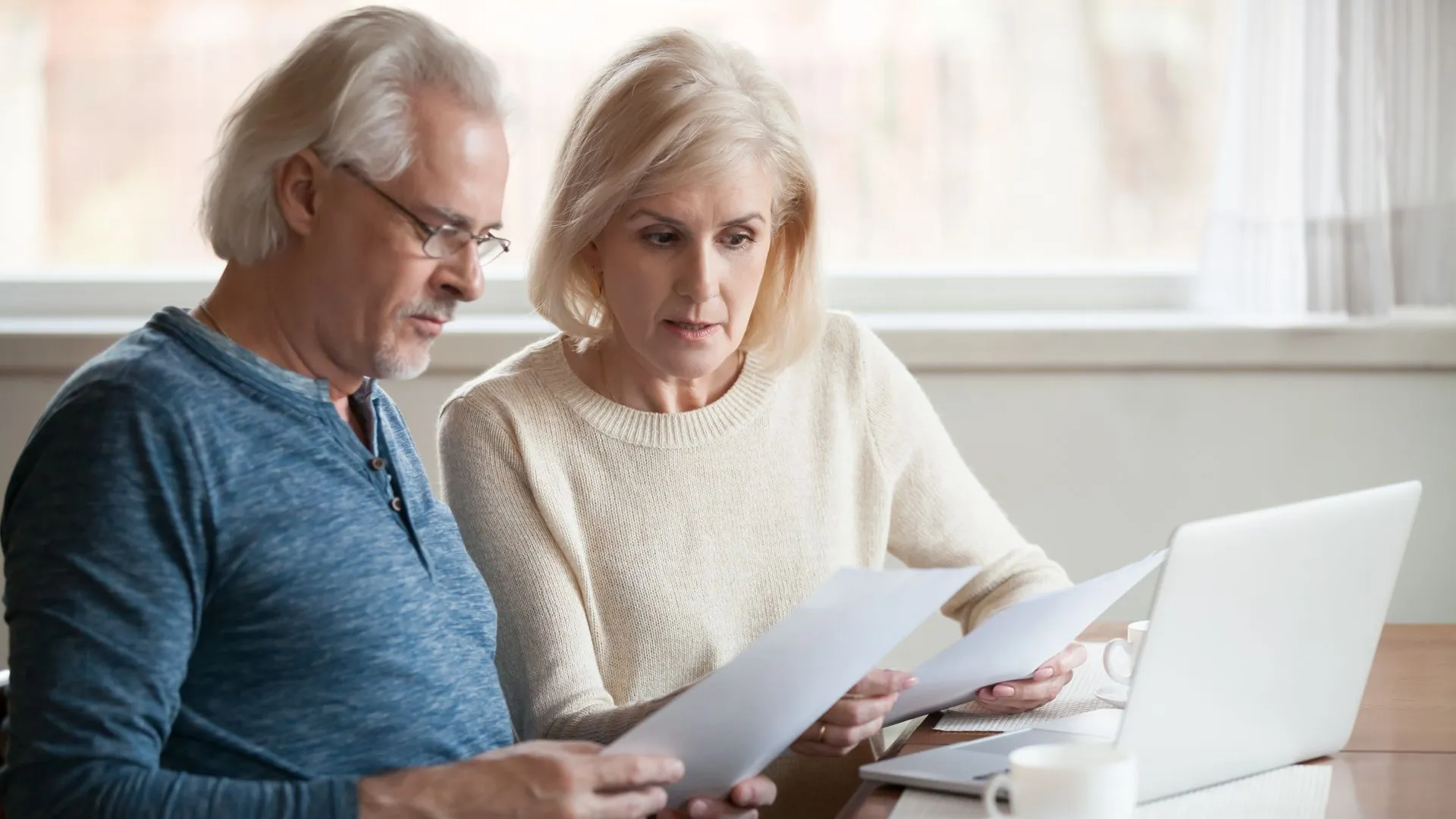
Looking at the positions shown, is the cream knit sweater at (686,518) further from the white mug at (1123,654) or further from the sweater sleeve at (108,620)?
the sweater sleeve at (108,620)

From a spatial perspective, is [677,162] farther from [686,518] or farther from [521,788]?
[521,788]

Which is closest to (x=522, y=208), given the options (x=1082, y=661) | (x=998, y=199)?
(x=998, y=199)

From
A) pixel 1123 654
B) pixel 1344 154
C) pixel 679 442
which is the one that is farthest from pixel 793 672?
pixel 1344 154

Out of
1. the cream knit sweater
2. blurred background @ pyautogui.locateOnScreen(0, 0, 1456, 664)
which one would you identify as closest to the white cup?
the cream knit sweater

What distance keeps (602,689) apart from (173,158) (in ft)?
5.95

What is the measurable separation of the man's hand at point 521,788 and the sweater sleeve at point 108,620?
0.12ft

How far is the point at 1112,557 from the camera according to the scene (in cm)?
258

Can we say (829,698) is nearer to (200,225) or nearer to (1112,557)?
(200,225)

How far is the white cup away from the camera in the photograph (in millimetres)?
1020

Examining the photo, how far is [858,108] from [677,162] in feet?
4.04

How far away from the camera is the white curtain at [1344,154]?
238 cm

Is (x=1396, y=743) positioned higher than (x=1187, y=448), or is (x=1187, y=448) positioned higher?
(x=1187, y=448)

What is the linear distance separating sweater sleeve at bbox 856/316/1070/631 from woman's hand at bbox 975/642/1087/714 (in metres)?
0.31

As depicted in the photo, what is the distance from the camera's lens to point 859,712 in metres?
1.32
